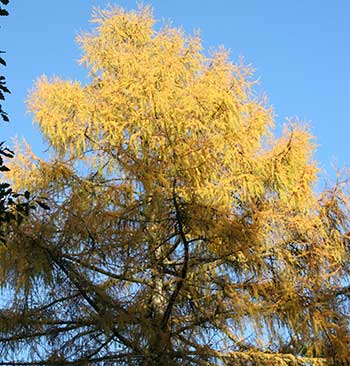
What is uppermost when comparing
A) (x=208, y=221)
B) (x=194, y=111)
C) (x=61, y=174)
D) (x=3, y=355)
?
(x=194, y=111)

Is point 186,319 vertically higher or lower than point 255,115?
lower

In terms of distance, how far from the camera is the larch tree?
5.62 m

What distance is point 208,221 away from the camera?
5.39 m

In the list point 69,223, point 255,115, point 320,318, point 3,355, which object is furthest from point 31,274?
point 255,115

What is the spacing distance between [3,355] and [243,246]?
7.33 ft

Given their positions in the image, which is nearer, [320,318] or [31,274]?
[31,274]

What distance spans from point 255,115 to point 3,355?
359cm

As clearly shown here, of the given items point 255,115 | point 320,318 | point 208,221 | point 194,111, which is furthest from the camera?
point 255,115

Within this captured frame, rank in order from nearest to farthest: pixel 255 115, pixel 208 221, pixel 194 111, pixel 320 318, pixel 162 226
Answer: pixel 208 221 < pixel 162 226 < pixel 320 318 < pixel 194 111 < pixel 255 115

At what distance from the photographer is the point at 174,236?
5875 millimetres

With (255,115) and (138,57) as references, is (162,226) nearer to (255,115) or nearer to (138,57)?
(255,115)

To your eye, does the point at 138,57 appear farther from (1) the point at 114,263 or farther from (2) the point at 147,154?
(1) the point at 114,263

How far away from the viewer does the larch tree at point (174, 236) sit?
5617mm

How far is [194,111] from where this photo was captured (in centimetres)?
712
